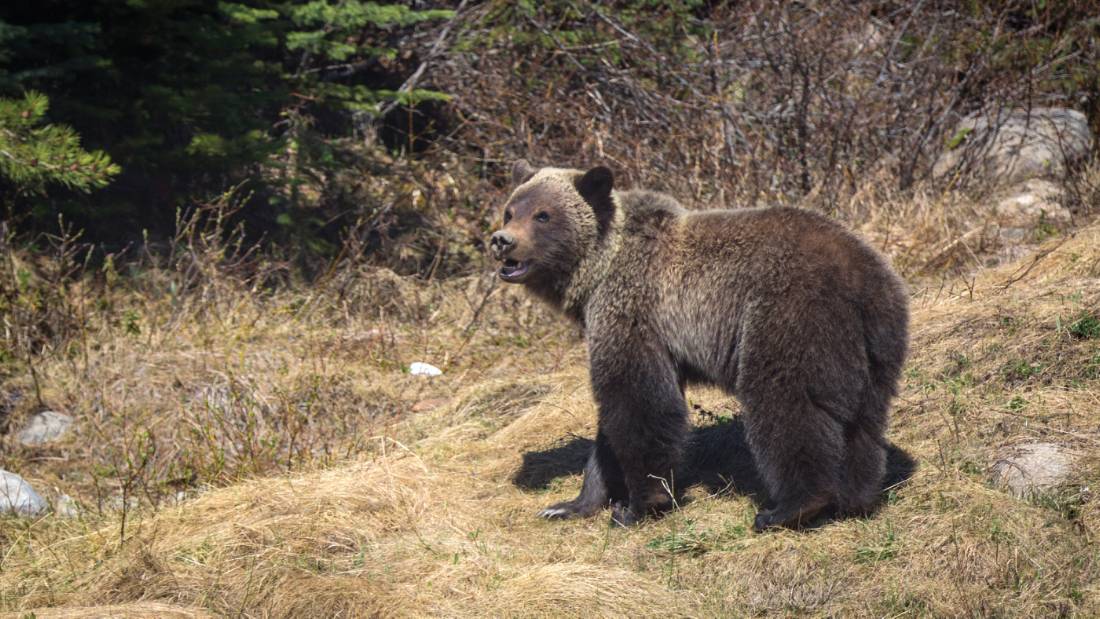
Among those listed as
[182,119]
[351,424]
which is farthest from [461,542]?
[182,119]

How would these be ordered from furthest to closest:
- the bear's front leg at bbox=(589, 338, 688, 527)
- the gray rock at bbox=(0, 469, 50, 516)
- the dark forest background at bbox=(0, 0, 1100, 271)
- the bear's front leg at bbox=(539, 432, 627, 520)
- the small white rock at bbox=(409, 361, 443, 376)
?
the dark forest background at bbox=(0, 0, 1100, 271)
the small white rock at bbox=(409, 361, 443, 376)
the gray rock at bbox=(0, 469, 50, 516)
the bear's front leg at bbox=(539, 432, 627, 520)
the bear's front leg at bbox=(589, 338, 688, 527)

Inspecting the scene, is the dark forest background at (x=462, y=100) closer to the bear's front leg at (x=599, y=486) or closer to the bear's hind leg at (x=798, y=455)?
the bear's front leg at (x=599, y=486)

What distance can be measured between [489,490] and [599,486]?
791mm

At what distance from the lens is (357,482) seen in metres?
6.00

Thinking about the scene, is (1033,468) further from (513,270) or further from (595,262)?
(513,270)

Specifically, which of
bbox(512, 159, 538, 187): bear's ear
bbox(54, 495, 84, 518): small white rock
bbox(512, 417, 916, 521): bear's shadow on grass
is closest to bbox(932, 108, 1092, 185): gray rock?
bbox(512, 417, 916, 521): bear's shadow on grass

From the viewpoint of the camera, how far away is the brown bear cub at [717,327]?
4895mm

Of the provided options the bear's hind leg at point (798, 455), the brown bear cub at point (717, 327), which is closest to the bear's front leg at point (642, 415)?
the brown bear cub at point (717, 327)

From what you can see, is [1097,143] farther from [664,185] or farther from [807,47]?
[664,185]

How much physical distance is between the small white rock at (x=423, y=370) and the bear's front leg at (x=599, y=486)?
310cm

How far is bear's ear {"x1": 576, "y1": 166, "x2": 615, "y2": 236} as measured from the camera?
580cm

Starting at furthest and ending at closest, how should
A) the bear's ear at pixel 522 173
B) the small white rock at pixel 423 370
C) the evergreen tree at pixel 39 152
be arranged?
the small white rock at pixel 423 370, the evergreen tree at pixel 39 152, the bear's ear at pixel 522 173

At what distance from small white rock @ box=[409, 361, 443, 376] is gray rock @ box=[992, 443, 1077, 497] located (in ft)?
15.3

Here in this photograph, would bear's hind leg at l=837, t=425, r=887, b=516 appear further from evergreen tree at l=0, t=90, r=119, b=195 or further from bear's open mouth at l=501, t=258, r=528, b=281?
evergreen tree at l=0, t=90, r=119, b=195
